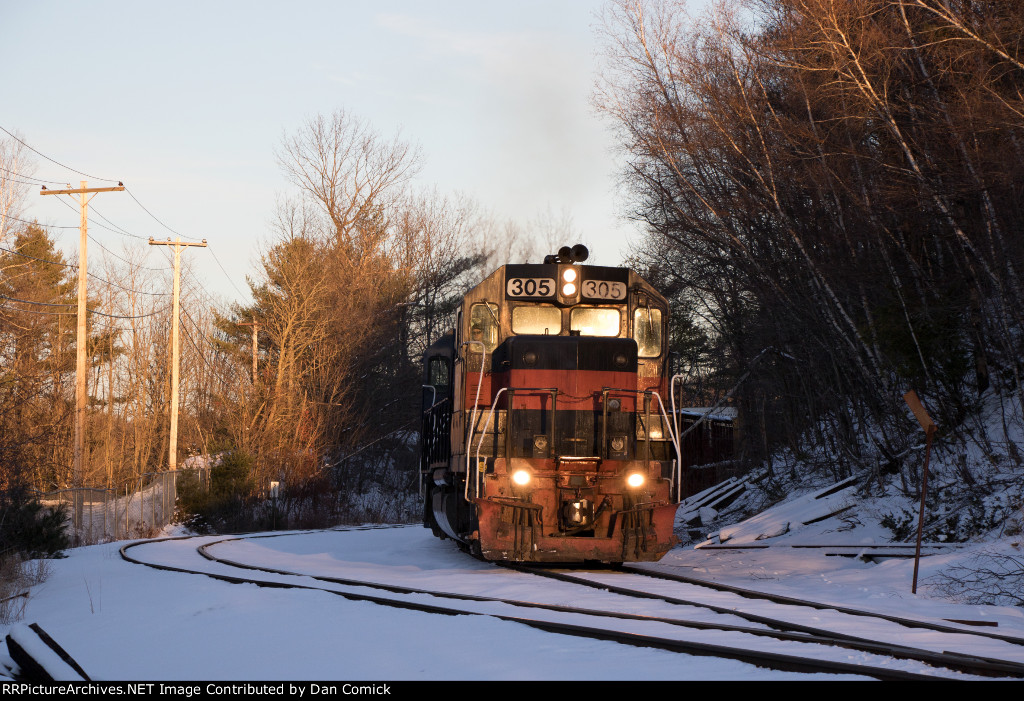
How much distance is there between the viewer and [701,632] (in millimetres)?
6918

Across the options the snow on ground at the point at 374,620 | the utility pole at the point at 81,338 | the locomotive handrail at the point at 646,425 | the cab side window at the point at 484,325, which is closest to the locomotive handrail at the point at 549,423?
the locomotive handrail at the point at 646,425

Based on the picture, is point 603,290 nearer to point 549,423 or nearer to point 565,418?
point 565,418

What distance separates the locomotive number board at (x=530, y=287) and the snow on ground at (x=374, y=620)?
3.46 metres

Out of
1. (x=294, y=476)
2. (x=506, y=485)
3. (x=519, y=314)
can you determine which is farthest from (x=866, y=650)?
(x=294, y=476)

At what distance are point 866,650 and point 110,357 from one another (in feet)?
134

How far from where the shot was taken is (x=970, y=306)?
15594 mm

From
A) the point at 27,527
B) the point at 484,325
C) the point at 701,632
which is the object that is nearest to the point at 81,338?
the point at 27,527

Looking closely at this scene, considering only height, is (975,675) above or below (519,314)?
below

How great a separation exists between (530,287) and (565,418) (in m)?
1.79

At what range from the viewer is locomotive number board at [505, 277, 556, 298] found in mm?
12000

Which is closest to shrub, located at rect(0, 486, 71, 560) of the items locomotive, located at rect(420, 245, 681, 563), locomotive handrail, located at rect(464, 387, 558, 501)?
locomotive, located at rect(420, 245, 681, 563)

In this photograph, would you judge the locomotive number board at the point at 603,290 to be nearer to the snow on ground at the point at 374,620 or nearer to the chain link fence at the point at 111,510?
the snow on ground at the point at 374,620

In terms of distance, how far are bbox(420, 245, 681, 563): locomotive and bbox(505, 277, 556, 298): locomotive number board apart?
0.01 metres

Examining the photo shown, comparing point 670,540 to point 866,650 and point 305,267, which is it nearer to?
point 866,650
